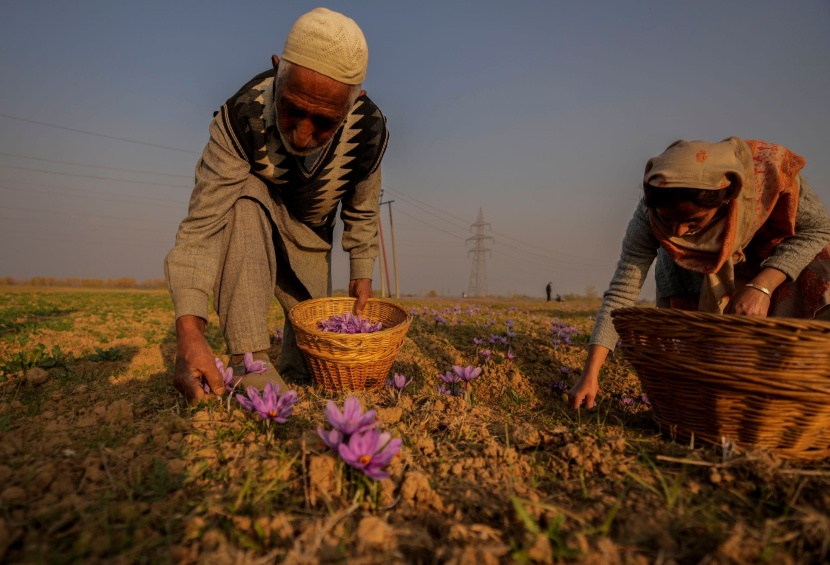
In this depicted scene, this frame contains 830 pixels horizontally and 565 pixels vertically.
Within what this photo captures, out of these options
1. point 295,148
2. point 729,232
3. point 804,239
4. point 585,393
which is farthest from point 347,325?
point 804,239

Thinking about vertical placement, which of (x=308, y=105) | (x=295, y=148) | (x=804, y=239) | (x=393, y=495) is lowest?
(x=393, y=495)

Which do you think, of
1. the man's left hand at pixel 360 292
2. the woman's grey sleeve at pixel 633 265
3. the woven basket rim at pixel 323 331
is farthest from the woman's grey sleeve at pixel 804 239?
the man's left hand at pixel 360 292

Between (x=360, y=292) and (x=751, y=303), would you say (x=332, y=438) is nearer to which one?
(x=360, y=292)

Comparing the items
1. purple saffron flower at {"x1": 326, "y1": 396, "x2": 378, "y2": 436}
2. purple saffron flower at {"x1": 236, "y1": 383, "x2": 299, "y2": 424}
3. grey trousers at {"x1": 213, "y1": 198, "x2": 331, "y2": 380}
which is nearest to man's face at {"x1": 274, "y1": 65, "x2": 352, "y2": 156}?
grey trousers at {"x1": 213, "y1": 198, "x2": 331, "y2": 380}

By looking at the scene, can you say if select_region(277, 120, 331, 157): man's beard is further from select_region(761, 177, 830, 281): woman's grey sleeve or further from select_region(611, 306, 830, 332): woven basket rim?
select_region(761, 177, 830, 281): woman's grey sleeve

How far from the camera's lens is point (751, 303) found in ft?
7.55

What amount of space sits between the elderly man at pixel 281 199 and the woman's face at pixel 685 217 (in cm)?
170

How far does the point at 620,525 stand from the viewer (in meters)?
1.19

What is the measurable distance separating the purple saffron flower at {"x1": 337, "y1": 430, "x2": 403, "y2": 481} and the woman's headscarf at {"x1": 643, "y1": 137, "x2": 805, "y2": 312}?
1830mm

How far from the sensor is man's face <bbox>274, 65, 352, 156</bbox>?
2131 millimetres

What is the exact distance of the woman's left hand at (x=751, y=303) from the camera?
2.29 meters

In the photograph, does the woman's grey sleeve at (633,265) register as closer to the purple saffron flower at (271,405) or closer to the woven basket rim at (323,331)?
the woven basket rim at (323,331)

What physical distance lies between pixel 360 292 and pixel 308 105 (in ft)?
4.29

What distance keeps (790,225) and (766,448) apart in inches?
57.4
